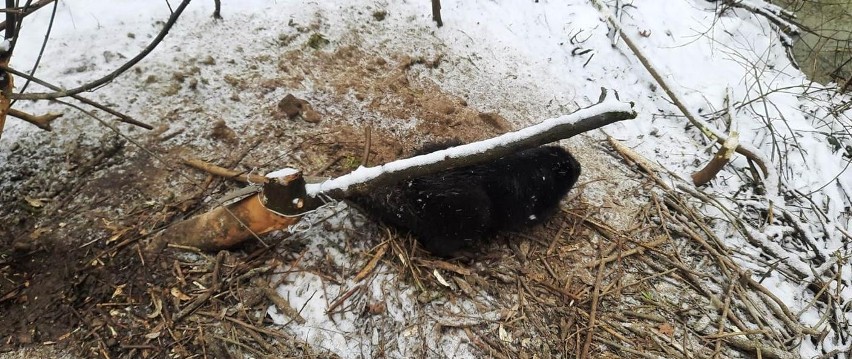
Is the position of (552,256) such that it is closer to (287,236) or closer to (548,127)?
(548,127)

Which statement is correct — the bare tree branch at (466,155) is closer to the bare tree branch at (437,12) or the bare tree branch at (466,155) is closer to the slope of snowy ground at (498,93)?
the slope of snowy ground at (498,93)

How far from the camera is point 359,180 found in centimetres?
243

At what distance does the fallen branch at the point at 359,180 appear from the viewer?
240cm

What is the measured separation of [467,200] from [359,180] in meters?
0.66

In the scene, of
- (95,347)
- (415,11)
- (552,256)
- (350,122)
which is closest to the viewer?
(95,347)

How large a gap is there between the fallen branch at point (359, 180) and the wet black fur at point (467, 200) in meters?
0.32

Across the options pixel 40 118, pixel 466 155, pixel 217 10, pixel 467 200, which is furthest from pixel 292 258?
pixel 217 10

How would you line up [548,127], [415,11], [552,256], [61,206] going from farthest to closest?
[415,11]
[552,256]
[61,206]
[548,127]

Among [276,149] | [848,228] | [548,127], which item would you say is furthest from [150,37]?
[848,228]

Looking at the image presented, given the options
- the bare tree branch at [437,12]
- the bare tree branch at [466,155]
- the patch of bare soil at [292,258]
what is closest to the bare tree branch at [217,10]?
the patch of bare soil at [292,258]

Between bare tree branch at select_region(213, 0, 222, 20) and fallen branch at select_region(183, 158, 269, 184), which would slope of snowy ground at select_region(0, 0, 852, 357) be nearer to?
bare tree branch at select_region(213, 0, 222, 20)

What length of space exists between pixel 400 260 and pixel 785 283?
2.58 meters

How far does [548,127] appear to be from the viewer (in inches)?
96.5

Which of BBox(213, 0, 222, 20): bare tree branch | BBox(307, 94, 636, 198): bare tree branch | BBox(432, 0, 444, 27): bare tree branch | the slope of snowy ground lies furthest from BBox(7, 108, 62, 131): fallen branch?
BBox(432, 0, 444, 27): bare tree branch
